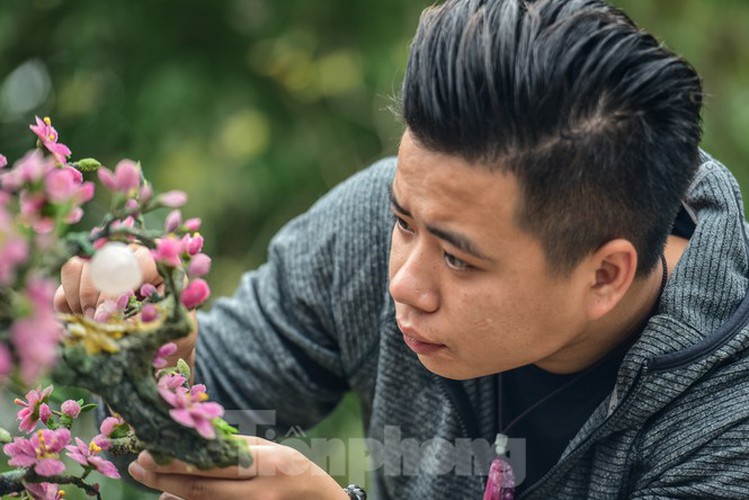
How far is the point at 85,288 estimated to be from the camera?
1.24m

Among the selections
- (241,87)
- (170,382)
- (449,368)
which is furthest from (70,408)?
(241,87)

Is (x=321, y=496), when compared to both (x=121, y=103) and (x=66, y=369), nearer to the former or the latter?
(x=66, y=369)

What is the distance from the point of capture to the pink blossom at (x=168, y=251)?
860 mm

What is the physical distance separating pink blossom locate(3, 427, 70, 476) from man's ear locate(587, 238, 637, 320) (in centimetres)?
66

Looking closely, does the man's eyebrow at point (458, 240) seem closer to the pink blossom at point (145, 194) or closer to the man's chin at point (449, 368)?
the man's chin at point (449, 368)

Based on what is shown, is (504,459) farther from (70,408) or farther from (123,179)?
(123,179)

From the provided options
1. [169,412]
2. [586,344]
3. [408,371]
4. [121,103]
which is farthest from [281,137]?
[169,412]

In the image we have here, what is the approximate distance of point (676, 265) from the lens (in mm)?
1410

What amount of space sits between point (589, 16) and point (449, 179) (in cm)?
27

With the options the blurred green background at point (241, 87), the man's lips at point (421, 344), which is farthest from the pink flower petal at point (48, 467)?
the blurred green background at point (241, 87)

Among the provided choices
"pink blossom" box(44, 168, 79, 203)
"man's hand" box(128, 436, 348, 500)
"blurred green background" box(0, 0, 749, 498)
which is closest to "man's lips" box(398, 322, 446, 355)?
"man's hand" box(128, 436, 348, 500)

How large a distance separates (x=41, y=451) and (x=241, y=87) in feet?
5.97

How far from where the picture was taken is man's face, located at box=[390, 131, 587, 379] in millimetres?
1152

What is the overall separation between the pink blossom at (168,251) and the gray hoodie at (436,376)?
0.73 meters
